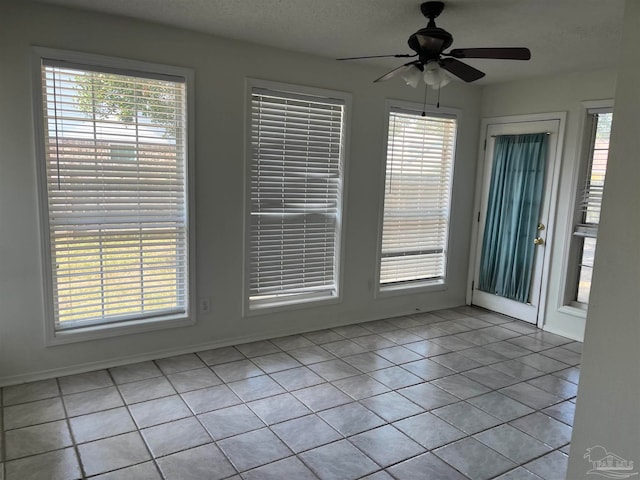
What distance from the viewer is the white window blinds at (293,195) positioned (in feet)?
13.0

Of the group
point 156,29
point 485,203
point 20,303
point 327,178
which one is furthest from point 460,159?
point 20,303

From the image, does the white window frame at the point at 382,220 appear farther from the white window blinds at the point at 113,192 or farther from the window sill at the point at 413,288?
the white window blinds at the point at 113,192

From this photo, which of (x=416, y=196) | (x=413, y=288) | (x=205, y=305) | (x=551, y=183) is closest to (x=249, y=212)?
(x=205, y=305)

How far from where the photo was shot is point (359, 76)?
436 centimetres

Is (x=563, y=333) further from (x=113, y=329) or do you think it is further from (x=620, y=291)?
(x=113, y=329)

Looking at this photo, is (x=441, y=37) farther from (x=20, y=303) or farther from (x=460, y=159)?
(x=20, y=303)

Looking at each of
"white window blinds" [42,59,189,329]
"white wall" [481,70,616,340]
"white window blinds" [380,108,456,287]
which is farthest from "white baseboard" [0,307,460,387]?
"white wall" [481,70,616,340]

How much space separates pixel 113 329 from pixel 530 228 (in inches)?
158

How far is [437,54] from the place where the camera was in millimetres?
2807

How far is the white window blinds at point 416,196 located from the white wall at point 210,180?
165mm

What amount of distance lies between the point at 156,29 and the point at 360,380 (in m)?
2.94

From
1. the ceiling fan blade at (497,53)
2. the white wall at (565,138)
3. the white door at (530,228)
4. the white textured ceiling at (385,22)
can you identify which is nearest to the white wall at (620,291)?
the ceiling fan blade at (497,53)

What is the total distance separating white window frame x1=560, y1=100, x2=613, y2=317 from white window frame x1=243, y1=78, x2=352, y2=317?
218 cm

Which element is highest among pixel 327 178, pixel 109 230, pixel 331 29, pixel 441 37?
pixel 331 29
